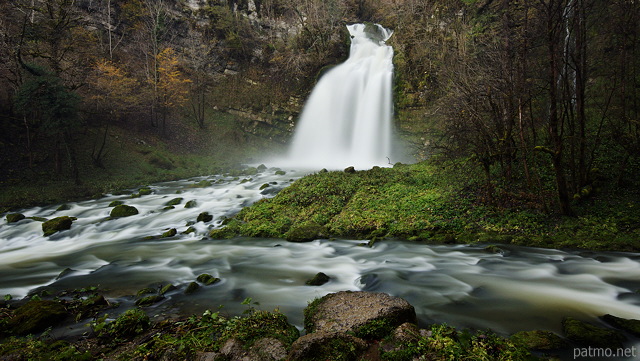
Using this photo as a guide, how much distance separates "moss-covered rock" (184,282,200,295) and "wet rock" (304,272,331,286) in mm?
2301

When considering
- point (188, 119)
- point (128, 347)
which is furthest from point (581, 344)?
point (188, 119)

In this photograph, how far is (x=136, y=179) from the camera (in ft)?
67.9

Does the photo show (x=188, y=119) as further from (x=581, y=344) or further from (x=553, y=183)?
(x=581, y=344)

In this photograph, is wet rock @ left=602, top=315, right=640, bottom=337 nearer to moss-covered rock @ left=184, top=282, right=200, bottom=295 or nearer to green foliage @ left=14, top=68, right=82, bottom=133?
moss-covered rock @ left=184, top=282, right=200, bottom=295

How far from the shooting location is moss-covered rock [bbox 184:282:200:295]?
6201 millimetres

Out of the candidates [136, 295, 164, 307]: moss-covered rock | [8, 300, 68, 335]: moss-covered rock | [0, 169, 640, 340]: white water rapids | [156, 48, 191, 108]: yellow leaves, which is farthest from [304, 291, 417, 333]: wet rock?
[156, 48, 191, 108]: yellow leaves

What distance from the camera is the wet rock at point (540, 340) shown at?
3836mm

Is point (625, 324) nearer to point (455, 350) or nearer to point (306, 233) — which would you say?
point (455, 350)

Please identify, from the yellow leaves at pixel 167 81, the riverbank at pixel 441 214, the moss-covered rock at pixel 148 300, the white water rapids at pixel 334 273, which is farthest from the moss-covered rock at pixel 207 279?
the yellow leaves at pixel 167 81

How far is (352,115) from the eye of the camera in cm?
3081

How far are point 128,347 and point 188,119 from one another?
32.7 m

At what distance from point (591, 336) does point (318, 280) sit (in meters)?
4.53

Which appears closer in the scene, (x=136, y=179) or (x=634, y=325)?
(x=634, y=325)

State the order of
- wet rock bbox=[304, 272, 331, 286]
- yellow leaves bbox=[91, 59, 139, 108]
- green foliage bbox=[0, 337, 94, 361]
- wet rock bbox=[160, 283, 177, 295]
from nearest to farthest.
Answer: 1. green foliage bbox=[0, 337, 94, 361]
2. wet rock bbox=[160, 283, 177, 295]
3. wet rock bbox=[304, 272, 331, 286]
4. yellow leaves bbox=[91, 59, 139, 108]
